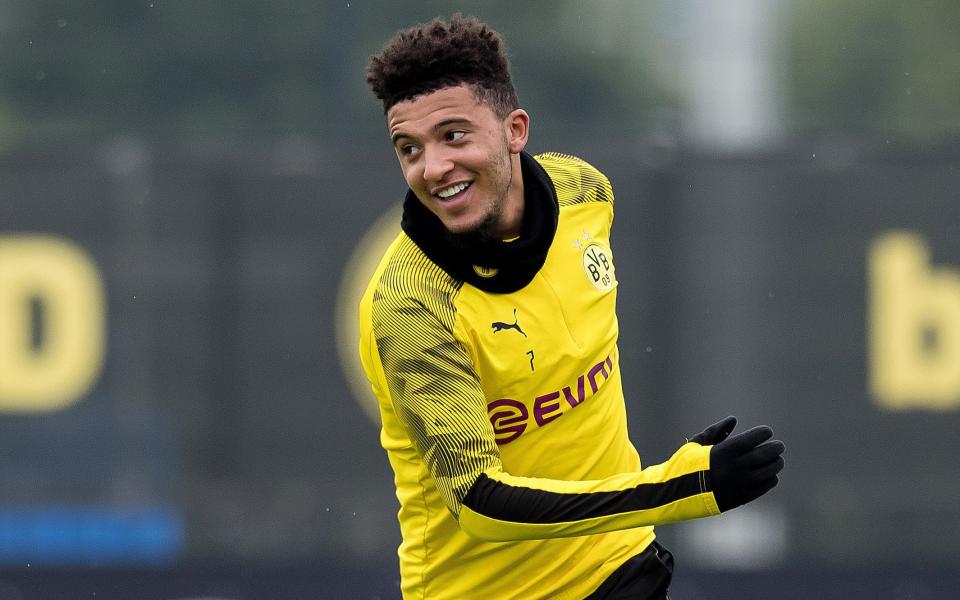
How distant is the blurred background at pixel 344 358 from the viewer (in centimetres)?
809

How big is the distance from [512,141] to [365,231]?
4481 millimetres

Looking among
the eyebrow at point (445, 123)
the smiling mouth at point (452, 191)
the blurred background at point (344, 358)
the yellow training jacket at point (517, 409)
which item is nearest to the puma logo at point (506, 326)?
the yellow training jacket at point (517, 409)

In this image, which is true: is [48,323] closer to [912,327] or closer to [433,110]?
[912,327]

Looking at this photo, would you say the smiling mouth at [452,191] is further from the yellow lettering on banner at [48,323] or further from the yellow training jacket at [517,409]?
the yellow lettering on banner at [48,323]

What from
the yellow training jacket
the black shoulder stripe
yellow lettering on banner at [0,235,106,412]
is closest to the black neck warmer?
the yellow training jacket

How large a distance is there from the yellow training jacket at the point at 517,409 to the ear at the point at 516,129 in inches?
5.9

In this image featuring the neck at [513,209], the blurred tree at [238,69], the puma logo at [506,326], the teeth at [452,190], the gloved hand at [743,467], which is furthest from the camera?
the blurred tree at [238,69]

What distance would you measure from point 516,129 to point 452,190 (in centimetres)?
27

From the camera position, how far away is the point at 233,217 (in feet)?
26.9

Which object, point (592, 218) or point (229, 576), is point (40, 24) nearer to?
point (229, 576)

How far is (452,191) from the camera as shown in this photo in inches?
144

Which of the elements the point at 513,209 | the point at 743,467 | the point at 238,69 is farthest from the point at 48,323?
the point at 743,467

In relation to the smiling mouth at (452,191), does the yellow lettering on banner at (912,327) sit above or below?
above

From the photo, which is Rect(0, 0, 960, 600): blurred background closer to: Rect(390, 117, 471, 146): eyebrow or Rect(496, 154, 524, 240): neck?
Rect(496, 154, 524, 240): neck
